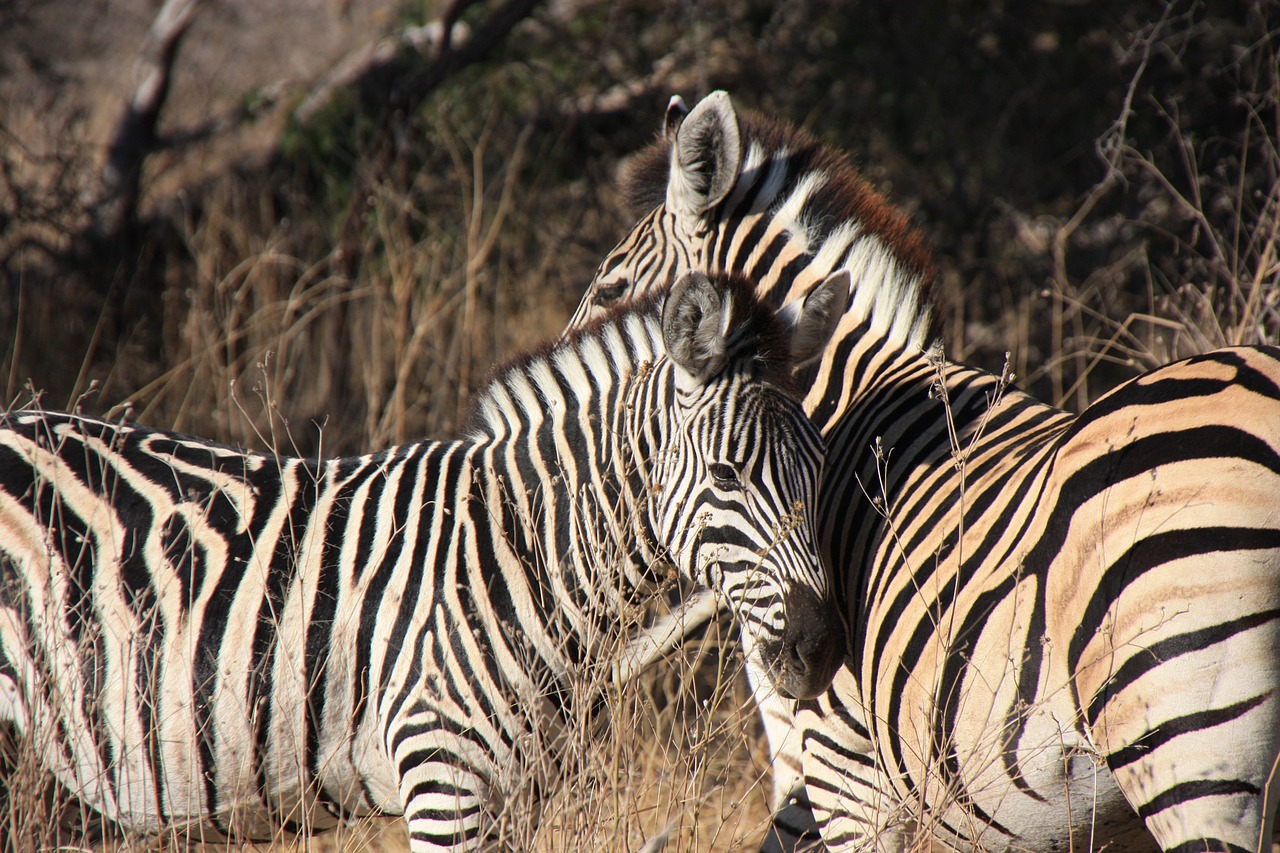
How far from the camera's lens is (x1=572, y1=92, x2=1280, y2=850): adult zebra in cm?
181

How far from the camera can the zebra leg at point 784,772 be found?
9.34ft

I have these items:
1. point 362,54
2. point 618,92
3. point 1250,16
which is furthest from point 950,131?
point 362,54

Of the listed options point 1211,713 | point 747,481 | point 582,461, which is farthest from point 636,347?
point 1211,713

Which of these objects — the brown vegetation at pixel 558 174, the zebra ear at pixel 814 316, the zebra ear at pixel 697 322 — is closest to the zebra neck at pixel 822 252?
the zebra ear at pixel 814 316

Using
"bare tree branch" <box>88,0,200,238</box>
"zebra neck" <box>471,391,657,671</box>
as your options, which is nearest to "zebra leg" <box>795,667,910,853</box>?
"zebra neck" <box>471,391,657,671</box>

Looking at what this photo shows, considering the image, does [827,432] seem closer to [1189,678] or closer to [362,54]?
[1189,678]

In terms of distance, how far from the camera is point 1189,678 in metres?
1.81

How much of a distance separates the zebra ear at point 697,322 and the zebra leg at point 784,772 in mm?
858

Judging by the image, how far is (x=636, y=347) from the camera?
112 inches

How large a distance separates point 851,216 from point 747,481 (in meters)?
1.17

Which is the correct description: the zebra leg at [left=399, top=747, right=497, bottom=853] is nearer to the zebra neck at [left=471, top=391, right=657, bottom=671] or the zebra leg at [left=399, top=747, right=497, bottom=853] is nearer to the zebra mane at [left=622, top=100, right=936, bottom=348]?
the zebra neck at [left=471, top=391, right=657, bottom=671]

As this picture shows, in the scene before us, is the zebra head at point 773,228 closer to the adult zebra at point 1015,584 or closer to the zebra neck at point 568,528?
the adult zebra at point 1015,584

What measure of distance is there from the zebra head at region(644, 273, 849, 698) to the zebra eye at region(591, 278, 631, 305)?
102 cm

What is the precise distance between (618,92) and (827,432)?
510 centimetres
